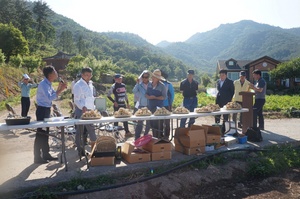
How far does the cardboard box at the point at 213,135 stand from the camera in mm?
6559

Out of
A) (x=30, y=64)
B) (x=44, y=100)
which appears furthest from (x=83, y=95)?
(x=30, y=64)

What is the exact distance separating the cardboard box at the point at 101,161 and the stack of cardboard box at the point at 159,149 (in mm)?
819

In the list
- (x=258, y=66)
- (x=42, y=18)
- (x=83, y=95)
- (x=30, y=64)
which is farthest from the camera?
(x=42, y=18)

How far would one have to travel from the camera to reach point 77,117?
572cm

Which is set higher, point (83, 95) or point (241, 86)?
point (241, 86)

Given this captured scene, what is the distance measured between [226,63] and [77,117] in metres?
49.2

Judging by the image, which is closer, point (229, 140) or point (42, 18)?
point (229, 140)

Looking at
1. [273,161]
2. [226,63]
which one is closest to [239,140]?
[273,161]

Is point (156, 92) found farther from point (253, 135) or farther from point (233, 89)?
point (253, 135)

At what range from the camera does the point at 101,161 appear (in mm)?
5305

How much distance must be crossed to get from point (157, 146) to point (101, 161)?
116cm

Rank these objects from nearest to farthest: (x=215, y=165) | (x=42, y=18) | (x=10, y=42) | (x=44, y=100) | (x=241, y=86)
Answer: (x=44, y=100) < (x=215, y=165) < (x=241, y=86) < (x=10, y=42) < (x=42, y=18)

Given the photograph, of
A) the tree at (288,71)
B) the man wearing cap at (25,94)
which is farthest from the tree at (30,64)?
the tree at (288,71)

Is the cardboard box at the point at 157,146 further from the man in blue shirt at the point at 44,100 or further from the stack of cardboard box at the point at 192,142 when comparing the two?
the man in blue shirt at the point at 44,100
